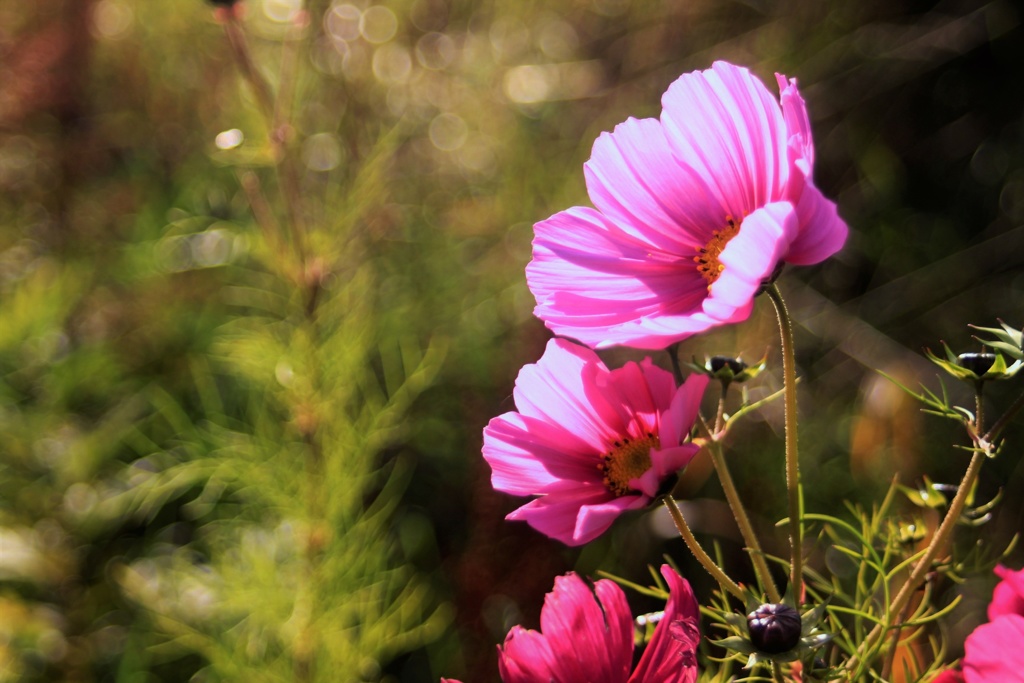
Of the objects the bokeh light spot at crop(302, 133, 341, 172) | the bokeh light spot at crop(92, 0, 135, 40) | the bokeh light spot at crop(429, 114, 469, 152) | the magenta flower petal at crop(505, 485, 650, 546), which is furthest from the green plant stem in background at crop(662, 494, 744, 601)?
the bokeh light spot at crop(92, 0, 135, 40)

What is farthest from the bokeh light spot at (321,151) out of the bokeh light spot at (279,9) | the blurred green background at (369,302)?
the bokeh light spot at (279,9)

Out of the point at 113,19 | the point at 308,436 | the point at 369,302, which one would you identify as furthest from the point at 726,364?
the point at 113,19

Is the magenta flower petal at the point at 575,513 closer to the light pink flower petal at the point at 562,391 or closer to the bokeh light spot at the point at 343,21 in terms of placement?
the light pink flower petal at the point at 562,391

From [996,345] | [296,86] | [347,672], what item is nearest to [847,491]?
[347,672]

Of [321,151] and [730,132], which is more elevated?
[730,132]

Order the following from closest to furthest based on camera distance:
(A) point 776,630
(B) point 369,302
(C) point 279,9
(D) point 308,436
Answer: (A) point 776,630
(D) point 308,436
(B) point 369,302
(C) point 279,9

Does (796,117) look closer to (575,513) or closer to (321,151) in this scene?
(575,513)
